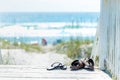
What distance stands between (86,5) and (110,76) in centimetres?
158

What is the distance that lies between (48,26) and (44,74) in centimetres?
138

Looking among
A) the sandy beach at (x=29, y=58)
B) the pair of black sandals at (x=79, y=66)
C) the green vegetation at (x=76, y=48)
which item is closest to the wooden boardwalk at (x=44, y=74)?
the pair of black sandals at (x=79, y=66)

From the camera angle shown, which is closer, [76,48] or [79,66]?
[79,66]

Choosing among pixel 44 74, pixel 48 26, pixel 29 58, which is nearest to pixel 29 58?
pixel 29 58

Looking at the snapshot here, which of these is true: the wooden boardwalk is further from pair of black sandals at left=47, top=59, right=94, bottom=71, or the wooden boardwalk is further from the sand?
the sand

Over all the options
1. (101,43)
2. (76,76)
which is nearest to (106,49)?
(101,43)

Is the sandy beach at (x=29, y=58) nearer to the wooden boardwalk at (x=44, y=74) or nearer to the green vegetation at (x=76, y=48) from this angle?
the green vegetation at (x=76, y=48)

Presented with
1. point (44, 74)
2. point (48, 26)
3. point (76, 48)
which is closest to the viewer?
point (44, 74)

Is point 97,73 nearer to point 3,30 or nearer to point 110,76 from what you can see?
point 110,76

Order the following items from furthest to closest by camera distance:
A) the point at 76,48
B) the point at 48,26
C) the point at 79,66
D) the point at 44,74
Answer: the point at 48,26, the point at 76,48, the point at 79,66, the point at 44,74

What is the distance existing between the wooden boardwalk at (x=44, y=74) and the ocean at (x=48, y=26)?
2.89ft

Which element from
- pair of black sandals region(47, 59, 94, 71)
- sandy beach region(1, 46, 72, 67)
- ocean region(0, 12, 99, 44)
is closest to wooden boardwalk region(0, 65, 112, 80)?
pair of black sandals region(47, 59, 94, 71)

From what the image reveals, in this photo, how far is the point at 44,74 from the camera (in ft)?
9.62

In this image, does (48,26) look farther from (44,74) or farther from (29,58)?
(44,74)
